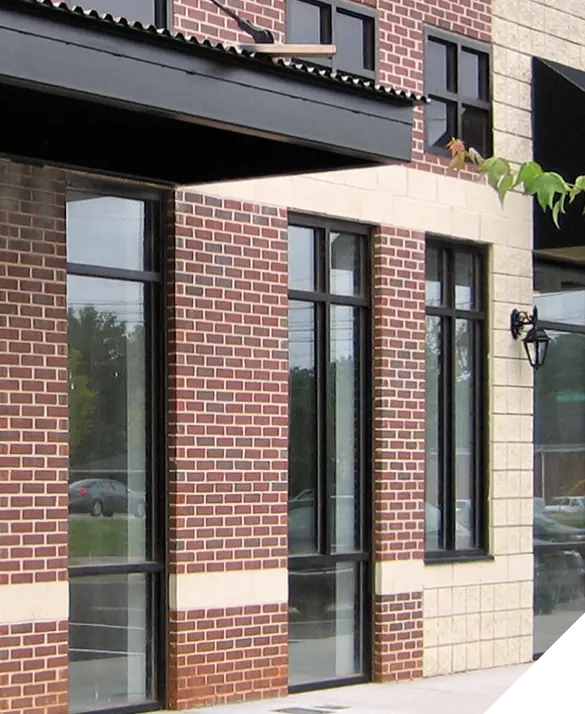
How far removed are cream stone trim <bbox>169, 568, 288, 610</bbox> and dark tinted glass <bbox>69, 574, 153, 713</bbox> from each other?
0.27m

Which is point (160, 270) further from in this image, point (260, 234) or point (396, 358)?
point (396, 358)

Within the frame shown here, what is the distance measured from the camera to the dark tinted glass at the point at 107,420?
35.9 feet

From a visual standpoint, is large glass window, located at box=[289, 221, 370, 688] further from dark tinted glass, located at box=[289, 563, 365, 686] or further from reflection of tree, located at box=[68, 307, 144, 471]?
reflection of tree, located at box=[68, 307, 144, 471]

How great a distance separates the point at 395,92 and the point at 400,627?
502 centimetres

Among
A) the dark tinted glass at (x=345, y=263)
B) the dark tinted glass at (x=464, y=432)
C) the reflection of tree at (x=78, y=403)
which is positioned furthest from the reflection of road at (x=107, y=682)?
the dark tinted glass at (x=464, y=432)

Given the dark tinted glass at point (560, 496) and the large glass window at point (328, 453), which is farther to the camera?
the dark tinted glass at point (560, 496)

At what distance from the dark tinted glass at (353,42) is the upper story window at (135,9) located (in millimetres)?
1864

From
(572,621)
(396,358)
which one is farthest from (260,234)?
(572,621)

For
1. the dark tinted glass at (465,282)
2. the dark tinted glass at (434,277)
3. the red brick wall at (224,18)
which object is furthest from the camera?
the dark tinted glass at (465,282)

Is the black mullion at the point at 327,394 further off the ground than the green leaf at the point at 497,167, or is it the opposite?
the green leaf at the point at 497,167

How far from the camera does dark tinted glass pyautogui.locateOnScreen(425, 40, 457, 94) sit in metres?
13.8

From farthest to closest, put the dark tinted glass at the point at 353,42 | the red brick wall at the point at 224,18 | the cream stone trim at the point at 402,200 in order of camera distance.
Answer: the dark tinted glass at the point at 353,42 → the cream stone trim at the point at 402,200 → the red brick wall at the point at 224,18

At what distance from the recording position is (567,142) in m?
14.4

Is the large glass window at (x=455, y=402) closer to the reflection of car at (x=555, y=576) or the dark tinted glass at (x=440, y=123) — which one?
the dark tinted glass at (x=440, y=123)
